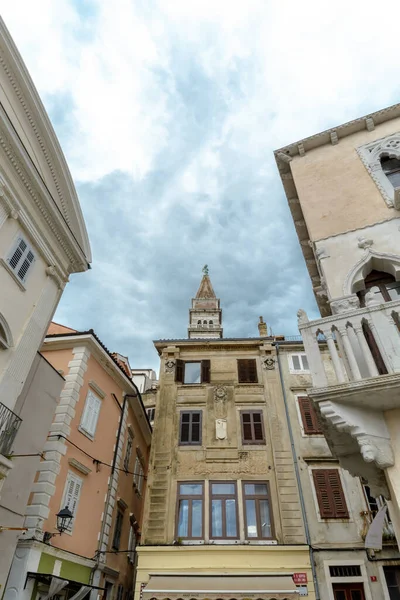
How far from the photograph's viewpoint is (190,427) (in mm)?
18375

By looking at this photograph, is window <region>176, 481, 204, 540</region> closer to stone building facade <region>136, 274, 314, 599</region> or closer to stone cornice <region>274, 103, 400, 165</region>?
stone building facade <region>136, 274, 314, 599</region>

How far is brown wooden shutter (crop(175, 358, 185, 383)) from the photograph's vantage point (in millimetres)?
20047

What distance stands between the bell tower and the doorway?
207 ft

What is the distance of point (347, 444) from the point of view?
19.8 feet

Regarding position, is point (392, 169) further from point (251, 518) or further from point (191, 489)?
point (191, 489)

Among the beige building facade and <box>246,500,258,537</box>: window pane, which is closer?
the beige building facade

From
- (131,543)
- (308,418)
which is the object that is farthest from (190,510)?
(308,418)

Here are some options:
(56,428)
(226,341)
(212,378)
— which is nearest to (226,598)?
(56,428)

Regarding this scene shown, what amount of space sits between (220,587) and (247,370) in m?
9.56

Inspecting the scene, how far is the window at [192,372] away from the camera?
20094mm

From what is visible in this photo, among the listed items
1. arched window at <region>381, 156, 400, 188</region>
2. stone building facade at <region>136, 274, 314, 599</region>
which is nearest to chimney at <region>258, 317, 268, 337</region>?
stone building facade at <region>136, 274, 314, 599</region>

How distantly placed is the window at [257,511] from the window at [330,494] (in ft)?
7.10

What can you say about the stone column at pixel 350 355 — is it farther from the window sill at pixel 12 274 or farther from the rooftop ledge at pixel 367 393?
the window sill at pixel 12 274

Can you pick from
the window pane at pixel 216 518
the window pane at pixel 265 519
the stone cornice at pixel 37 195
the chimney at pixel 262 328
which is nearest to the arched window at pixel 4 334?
the stone cornice at pixel 37 195
